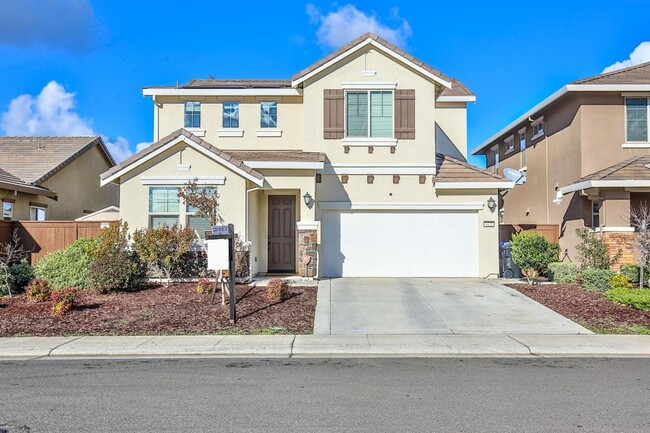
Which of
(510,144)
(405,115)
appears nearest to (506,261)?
(405,115)

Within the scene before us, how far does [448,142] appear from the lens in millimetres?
19203

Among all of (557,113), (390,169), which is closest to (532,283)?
(390,169)

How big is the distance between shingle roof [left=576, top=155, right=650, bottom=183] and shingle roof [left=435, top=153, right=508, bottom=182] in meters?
2.76

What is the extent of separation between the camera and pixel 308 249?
50.0ft

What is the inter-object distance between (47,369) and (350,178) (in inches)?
423

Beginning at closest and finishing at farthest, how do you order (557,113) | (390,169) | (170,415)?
(170,415) → (390,169) → (557,113)

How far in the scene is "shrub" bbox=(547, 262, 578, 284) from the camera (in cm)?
1510

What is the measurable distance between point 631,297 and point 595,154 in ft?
23.0

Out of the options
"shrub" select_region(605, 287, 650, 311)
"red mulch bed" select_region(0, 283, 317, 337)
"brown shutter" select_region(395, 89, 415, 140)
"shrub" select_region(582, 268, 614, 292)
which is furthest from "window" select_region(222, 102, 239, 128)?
"shrub" select_region(605, 287, 650, 311)

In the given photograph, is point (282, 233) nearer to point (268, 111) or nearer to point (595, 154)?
point (268, 111)

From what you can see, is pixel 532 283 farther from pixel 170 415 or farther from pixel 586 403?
pixel 170 415

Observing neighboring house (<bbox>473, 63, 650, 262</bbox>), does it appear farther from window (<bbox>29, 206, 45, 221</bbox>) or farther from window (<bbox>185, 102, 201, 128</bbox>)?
window (<bbox>29, 206, 45, 221</bbox>)

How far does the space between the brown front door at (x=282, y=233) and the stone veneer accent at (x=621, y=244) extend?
951 cm

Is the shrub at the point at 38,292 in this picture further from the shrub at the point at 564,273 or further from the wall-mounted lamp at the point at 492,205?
the shrub at the point at 564,273
